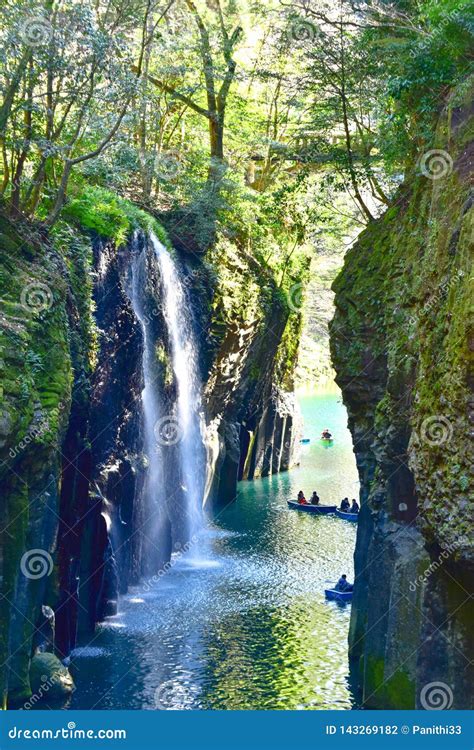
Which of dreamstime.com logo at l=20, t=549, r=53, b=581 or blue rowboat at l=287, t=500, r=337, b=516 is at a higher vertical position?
dreamstime.com logo at l=20, t=549, r=53, b=581

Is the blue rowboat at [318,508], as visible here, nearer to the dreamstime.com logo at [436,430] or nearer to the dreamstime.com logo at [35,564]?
the dreamstime.com logo at [35,564]

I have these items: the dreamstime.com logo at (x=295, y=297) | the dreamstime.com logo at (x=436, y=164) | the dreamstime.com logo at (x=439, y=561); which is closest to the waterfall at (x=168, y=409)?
the dreamstime.com logo at (x=295, y=297)

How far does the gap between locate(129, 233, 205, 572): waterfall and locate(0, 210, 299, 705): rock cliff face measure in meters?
0.35

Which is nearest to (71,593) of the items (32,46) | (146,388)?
(146,388)

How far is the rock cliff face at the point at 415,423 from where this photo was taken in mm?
12563

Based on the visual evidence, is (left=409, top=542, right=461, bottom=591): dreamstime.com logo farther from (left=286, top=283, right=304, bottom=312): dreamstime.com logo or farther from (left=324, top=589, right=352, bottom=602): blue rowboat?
(left=286, top=283, right=304, bottom=312): dreamstime.com logo

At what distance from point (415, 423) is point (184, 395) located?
2111cm

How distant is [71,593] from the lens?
21328mm

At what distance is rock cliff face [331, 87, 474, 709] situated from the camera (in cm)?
1256

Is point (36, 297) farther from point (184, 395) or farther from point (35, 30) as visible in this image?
point (184, 395)

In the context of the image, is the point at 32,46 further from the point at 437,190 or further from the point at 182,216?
the point at 182,216

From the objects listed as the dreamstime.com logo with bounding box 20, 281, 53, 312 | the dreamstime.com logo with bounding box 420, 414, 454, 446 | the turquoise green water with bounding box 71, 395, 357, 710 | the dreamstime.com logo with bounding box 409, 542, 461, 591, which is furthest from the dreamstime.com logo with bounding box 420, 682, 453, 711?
the dreamstime.com logo with bounding box 20, 281, 53, 312

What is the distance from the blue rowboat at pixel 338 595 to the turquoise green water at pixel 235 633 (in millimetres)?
394

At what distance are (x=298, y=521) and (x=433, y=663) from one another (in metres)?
25.6
